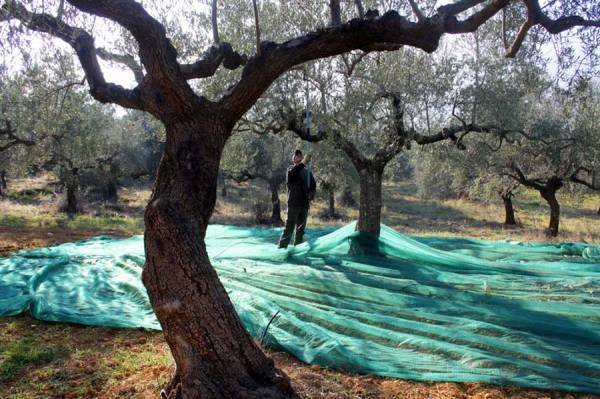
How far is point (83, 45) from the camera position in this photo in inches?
177

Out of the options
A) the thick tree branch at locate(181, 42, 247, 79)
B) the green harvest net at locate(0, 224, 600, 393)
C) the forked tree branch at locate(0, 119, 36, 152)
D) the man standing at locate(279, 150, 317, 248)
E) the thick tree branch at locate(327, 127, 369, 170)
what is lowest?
the green harvest net at locate(0, 224, 600, 393)

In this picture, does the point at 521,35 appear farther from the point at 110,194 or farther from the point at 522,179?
the point at 110,194

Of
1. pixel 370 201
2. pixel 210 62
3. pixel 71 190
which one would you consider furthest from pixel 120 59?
pixel 71 190

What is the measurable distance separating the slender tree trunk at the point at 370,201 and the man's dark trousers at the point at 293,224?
42.7 inches

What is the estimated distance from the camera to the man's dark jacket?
326 inches

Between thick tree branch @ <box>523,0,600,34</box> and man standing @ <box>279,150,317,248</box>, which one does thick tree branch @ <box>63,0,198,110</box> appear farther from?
man standing @ <box>279,150,317,248</box>

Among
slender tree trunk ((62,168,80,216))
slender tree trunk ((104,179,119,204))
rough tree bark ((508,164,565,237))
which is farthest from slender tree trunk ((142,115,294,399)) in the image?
slender tree trunk ((104,179,119,204))

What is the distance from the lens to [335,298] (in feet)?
18.1

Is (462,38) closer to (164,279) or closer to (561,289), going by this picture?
(561,289)

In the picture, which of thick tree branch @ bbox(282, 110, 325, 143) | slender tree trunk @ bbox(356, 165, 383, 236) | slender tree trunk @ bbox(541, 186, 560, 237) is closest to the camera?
slender tree trunk @ bbox(356, 165, 383, 236)

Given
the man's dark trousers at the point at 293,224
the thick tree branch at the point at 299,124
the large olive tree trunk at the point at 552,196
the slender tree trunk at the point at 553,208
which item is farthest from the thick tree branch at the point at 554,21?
the slender tree trunk at the point at 553,208

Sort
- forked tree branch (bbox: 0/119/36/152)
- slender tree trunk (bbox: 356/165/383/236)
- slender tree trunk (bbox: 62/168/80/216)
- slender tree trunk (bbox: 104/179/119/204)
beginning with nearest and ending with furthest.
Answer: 1. slender tree trunk (bbox: 356/165/383/236)
2. forked tree branch (bbox: 0/119/36/152)
3. slender tree trunk (bbox: 62/168/80/216)
4. slender tree trunk (bbox: 104/179/119/204)

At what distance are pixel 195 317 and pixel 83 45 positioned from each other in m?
2.92

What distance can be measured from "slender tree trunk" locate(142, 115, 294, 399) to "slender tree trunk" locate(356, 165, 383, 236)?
5533 mm
